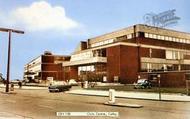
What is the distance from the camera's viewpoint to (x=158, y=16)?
24.7 ft

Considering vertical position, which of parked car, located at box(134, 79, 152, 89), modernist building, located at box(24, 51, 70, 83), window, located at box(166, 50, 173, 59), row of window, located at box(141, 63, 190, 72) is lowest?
parked car, located at box(134, 79, 152, 89)

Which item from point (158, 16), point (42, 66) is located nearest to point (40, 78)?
point (42, 66)

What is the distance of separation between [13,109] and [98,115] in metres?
3.33

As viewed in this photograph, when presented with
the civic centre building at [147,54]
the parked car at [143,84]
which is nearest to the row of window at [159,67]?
the civic centre building at [147,54]

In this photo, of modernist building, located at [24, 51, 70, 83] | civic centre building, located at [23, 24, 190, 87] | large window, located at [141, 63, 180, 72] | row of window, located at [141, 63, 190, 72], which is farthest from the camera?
large window, located at [141, 63, 180, 72]

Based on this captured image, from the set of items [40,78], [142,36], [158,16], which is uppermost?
[142,36]

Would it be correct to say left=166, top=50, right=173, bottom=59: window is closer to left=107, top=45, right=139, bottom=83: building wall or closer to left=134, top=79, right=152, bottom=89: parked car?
left=107, top=45, right=139, bottom=83: building wall

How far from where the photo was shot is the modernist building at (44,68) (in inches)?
301

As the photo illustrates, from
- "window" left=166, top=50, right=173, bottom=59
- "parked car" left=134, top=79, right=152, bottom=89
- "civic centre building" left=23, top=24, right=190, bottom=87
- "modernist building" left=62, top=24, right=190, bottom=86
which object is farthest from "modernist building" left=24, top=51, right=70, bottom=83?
"window" left=166, top=50, right=173, bottom=59

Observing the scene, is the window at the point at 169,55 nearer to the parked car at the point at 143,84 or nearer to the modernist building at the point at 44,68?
the parked car at the point at 143,84

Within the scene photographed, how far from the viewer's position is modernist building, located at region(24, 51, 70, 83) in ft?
25.1

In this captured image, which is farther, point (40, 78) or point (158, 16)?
point (40, 78)

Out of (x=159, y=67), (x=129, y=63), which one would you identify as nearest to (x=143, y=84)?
(x=129, y=63)

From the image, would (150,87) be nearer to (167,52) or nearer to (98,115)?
(167,52)
